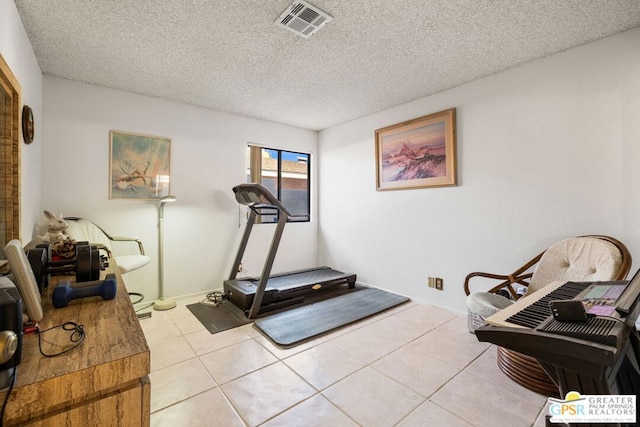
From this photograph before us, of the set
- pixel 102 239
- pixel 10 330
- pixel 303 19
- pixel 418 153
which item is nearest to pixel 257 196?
pixel 102 239

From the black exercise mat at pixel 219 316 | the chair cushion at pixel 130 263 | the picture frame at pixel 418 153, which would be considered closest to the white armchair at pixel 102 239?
the chair cushion at pixel 130 263

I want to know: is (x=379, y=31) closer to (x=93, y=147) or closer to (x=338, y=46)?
(x=338, y=46)

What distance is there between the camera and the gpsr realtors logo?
852 mm

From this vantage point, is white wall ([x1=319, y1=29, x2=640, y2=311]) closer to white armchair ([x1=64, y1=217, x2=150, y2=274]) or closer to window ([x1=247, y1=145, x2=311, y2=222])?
window ([x1=247, y1=145, x2=311, y2=222])

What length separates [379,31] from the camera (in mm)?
2137

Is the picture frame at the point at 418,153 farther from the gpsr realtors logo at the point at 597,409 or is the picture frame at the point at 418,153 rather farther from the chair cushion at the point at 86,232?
the chair cushion at the point at 86,232

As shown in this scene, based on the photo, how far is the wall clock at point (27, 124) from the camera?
2.06 m

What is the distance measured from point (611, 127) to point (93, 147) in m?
4.81

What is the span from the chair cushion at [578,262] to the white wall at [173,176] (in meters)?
3.28

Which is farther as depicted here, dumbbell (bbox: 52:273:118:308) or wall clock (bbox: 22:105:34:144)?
wall clock (bbox: 22:105:34:144)

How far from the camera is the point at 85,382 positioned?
2.32 ft

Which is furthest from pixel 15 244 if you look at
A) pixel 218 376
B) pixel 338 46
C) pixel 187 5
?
pixel 338 46

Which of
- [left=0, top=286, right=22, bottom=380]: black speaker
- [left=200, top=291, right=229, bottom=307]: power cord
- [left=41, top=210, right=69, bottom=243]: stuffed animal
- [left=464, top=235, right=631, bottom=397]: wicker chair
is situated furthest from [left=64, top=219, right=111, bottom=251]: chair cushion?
[left=464, top=235, right=631, bottom=397]: wicker chair

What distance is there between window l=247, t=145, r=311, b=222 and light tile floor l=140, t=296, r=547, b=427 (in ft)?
7.92
